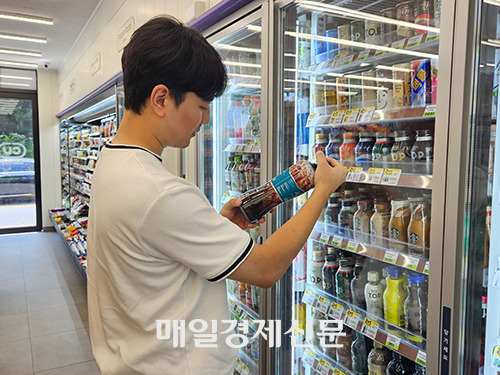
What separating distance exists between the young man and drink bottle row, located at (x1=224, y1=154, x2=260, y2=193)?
1.24 m

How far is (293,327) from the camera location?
205 centimetres

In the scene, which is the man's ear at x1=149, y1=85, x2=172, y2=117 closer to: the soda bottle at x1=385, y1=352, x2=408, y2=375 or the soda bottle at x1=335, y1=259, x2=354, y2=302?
the soda bottle at x1=335, y1=259, x2=354, y2=302

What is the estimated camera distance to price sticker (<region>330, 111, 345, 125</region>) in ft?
5.71

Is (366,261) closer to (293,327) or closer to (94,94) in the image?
(293,327)

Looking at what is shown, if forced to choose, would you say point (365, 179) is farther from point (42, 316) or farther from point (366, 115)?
point (42, 316)

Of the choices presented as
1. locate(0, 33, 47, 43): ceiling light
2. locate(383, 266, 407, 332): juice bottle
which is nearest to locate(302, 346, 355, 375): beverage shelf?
Answer: locate(383, 266, 407, 332): juice bottle

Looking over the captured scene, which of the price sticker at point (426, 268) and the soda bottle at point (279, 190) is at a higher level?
the soda bottle at point (279, 190)

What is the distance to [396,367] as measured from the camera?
1693 mm

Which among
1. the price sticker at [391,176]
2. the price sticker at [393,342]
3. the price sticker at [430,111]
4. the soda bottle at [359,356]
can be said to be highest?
the price sticker at [430,111]

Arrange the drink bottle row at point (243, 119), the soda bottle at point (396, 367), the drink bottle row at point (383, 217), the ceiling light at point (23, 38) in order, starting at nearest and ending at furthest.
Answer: the drink bottle row at point (383, 217) → the soda bottle at point (396, 367) → the drink bottle row at point (243, 119) → the ceiling light at point (23, 38)

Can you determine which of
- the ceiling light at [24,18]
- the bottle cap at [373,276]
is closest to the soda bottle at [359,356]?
the bottle cap at [373,276]

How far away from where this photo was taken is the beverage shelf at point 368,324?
4.62ft

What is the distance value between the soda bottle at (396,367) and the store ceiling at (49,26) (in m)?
5.02

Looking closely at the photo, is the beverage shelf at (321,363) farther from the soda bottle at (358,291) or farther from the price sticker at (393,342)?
the price sticker at (393,342)
